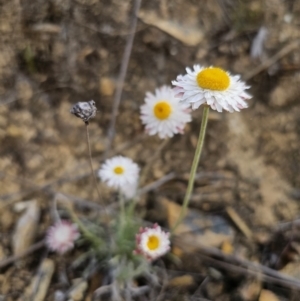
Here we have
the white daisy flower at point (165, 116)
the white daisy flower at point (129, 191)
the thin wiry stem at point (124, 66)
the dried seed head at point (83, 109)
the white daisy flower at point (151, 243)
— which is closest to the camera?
the dried seed head at point (83, 109)

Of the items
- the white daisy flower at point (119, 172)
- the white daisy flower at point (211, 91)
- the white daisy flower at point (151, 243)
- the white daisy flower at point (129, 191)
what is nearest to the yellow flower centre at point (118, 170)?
the white daisy flower at point (119, 172)

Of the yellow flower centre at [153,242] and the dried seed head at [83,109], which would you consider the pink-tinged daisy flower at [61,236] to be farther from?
the dried seed head at [83,109]

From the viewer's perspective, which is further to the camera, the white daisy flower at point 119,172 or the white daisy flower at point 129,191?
the white daisy flower at point 129,191

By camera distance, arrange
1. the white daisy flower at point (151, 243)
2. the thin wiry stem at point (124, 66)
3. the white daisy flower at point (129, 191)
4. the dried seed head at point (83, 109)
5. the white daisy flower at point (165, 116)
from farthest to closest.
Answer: the thin wiry stem at point (124, 66)
the white daisy flower at point (129, 191)
the white daisy flower at point (165, 116)
the white daisy flower at point (151, 243)
the dried seed head at point (83, 109)

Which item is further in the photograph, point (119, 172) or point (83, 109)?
point (119, 172)

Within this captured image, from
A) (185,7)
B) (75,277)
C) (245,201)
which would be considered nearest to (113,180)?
(75,277)

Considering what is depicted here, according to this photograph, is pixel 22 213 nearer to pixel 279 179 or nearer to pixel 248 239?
pixel 248 239

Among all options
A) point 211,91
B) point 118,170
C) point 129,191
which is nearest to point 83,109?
point 211,91

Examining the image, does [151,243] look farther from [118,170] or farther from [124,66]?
[124,66]
